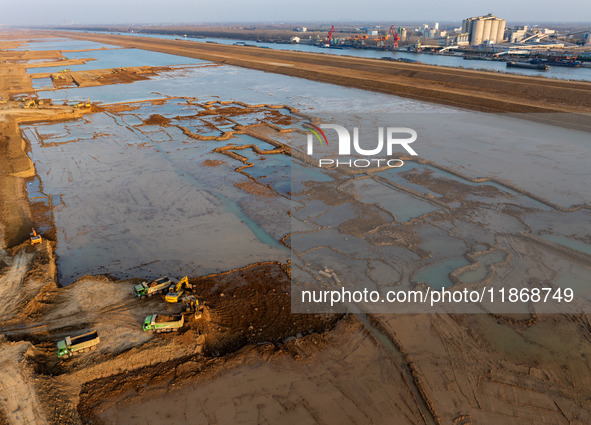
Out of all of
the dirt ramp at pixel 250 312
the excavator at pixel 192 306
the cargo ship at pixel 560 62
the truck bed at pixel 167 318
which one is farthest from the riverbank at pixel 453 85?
the truck bed at pixel 167 318

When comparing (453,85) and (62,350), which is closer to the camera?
(62,350)

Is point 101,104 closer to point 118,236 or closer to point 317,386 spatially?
point 118,236

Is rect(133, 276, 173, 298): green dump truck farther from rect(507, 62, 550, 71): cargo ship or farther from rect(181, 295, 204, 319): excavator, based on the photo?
rect(507, 62, 550, 71): cargo ship

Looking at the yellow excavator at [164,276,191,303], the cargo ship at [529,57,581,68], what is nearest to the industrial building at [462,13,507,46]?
the cargo ship at [529,57,581,68]

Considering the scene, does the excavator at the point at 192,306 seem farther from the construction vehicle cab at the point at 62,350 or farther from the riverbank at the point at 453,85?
the riverbank at the point at 453,85

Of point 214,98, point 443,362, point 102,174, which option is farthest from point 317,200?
point 214,98

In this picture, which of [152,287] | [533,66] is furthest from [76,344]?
[533,66]

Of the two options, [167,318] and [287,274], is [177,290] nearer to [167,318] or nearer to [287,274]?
[167,318]
